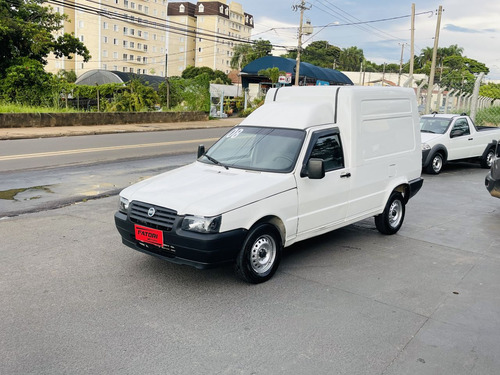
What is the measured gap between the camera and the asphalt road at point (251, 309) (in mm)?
3681

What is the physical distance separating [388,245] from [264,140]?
2425mm

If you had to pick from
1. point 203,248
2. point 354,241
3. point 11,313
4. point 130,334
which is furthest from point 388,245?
point 11,313

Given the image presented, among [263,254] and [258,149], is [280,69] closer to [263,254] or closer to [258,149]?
[258,149]

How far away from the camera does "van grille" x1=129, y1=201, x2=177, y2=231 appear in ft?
15.8

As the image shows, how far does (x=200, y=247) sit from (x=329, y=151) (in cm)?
233

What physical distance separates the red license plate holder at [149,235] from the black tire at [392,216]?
3639 millimetres

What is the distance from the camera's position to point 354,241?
701 centimetres

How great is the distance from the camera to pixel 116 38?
88.8 meters

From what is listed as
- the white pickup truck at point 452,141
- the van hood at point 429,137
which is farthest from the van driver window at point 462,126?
the van hood at point 429,137

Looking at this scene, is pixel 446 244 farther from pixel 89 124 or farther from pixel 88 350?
pixel 89 124

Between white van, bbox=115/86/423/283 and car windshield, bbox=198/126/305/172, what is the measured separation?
0.05 feet

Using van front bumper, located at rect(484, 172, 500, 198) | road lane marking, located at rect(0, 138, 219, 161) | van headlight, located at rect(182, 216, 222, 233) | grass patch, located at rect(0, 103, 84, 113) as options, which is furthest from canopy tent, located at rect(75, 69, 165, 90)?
Answer: van headlight, located at rect(182, 216, 222, 233)

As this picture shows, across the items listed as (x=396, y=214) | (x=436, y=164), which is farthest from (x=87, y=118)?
(x=396, y=214)

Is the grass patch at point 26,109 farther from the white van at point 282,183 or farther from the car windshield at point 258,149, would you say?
the car windshield at point 258,149
